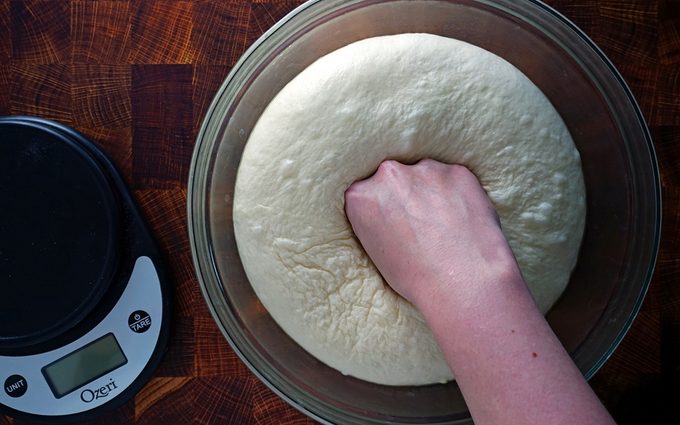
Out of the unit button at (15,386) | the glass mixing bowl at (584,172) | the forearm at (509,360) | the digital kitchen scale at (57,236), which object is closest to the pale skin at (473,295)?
the forearm at (509,360)

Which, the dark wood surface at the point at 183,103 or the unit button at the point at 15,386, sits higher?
the dark wood surface at the point at 183,103

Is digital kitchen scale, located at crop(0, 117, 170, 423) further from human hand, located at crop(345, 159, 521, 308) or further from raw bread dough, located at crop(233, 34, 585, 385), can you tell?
human hand, located at crop(345, 159, 521, 308)

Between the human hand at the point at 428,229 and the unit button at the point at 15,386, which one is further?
the unit button at the point at 15,386

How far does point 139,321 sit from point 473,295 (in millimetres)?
542

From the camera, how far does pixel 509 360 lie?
0.49 m

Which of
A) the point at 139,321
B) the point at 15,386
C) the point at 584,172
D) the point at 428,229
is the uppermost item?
the point at 584,172

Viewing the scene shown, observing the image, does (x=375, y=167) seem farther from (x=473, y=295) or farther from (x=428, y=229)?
(x=473, y=295)

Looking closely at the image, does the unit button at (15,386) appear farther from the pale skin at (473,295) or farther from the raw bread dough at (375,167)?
the pale skin at (473,295)

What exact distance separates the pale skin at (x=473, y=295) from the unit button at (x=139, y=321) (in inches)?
14.9

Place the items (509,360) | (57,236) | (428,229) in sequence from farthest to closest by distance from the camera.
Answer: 1. (57,236)
2. (428,229)
3. (509,360)

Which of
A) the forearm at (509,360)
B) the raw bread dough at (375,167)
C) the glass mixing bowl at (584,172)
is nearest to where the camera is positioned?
→ the forearm at (509,360)

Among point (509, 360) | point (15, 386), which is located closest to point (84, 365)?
point (15, 386)

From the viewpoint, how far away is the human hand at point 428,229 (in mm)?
546

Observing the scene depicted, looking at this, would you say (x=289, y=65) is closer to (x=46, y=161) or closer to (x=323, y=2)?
Result: (x=323, y=2)
